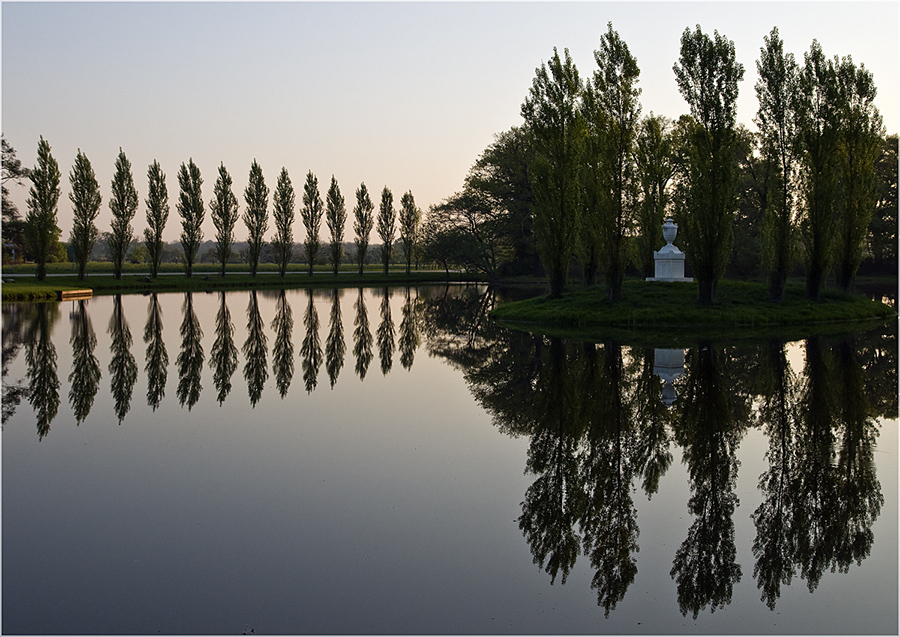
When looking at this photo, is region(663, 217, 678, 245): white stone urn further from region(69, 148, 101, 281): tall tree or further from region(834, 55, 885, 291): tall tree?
region(69, 148, 101, 281): tall tree

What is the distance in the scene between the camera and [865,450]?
8.24m

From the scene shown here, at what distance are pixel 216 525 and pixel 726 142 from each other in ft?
69.4

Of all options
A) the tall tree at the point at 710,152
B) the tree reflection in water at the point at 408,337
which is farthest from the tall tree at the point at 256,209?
the tall tree at the point at 710,152

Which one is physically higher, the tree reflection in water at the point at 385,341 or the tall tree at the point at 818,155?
the tall tree at the point at 818,155

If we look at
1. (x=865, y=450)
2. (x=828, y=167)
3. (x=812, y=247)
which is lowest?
(x=865, y=450)

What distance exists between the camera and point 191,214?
5641 centimetres

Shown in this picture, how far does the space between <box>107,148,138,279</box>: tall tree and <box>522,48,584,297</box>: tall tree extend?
3627cm

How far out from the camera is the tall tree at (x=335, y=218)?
66.2 metres

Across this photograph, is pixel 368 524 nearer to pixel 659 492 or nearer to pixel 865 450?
pixel 659 492

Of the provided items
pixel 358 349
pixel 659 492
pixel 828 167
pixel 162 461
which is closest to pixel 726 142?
pixel 828 167

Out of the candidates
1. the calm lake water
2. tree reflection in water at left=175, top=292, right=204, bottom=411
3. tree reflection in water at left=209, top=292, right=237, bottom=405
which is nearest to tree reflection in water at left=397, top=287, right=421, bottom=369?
the calm lake water

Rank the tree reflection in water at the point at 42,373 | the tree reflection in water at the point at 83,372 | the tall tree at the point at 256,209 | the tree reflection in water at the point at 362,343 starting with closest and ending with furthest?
→ the tree reflection in water at the point at 42,373, the tree reflection in water at the point at 83,372, the tree reflection in water at the point at 362,343, the tall tree at the point at 256,209

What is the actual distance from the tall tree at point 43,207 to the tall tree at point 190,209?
11357 millimetres

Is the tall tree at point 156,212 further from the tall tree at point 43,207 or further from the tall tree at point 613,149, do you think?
the tall tree at point 613,149
